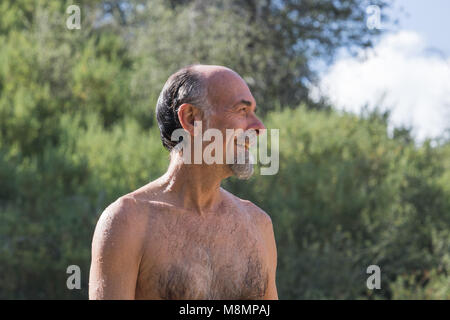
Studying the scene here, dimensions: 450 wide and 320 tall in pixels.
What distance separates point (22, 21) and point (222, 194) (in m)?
16.6

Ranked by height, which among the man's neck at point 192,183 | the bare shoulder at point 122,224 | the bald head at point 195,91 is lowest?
the bare shoulder at point 122,224

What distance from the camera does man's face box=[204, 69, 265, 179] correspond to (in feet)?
8.17

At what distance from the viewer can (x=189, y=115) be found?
252cm

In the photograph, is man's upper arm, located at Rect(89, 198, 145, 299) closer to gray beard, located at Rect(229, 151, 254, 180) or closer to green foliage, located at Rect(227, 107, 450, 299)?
gray beard, located at Rect(229, 151, 254, 180)

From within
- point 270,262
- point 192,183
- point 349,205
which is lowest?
point 270,262

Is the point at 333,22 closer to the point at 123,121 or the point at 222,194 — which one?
the point at 123,121

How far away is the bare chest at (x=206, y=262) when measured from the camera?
7.89 feet

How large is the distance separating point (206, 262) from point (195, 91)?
0.65m

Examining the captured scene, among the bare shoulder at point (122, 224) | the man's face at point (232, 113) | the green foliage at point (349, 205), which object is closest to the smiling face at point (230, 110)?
the man's face at point (232, 113)

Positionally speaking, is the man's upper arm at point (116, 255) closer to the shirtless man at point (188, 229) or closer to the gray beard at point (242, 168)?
the shirtless man at point (188, 229)

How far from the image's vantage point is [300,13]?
16.9 metres

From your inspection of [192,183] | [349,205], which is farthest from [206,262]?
[349,205]

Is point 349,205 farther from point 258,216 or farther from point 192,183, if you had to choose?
point 192,183

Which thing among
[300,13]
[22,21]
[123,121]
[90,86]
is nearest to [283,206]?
[123,121]
